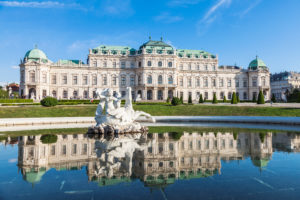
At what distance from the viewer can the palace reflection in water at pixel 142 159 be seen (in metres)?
6.50

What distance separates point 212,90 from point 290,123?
49.8 meters

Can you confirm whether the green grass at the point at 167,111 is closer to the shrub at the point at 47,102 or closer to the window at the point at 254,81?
the shrub at the point at 47,102

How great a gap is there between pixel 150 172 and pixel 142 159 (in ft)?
4.87

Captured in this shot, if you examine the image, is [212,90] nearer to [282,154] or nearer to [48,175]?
[282,154]

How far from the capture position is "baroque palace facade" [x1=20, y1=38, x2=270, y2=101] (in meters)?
58.9

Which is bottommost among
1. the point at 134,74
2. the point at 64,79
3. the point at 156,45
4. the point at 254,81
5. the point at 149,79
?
the point at 254,81

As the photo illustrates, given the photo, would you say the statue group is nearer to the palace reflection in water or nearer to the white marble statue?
the white marble statue

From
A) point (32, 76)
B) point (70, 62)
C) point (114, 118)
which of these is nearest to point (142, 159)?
point (114, 118)

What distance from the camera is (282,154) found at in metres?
9.15

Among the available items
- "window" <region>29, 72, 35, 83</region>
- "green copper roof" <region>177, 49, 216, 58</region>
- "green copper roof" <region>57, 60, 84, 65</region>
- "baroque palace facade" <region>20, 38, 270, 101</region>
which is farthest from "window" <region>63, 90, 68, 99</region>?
"green copper roof" <region>177, 49, 216, 58</region>

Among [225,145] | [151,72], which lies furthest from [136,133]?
[151,72]

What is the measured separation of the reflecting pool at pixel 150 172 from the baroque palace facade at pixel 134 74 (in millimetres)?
50761

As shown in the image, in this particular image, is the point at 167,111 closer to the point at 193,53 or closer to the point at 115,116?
the point at 115,116

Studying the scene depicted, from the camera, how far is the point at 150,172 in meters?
6.71
